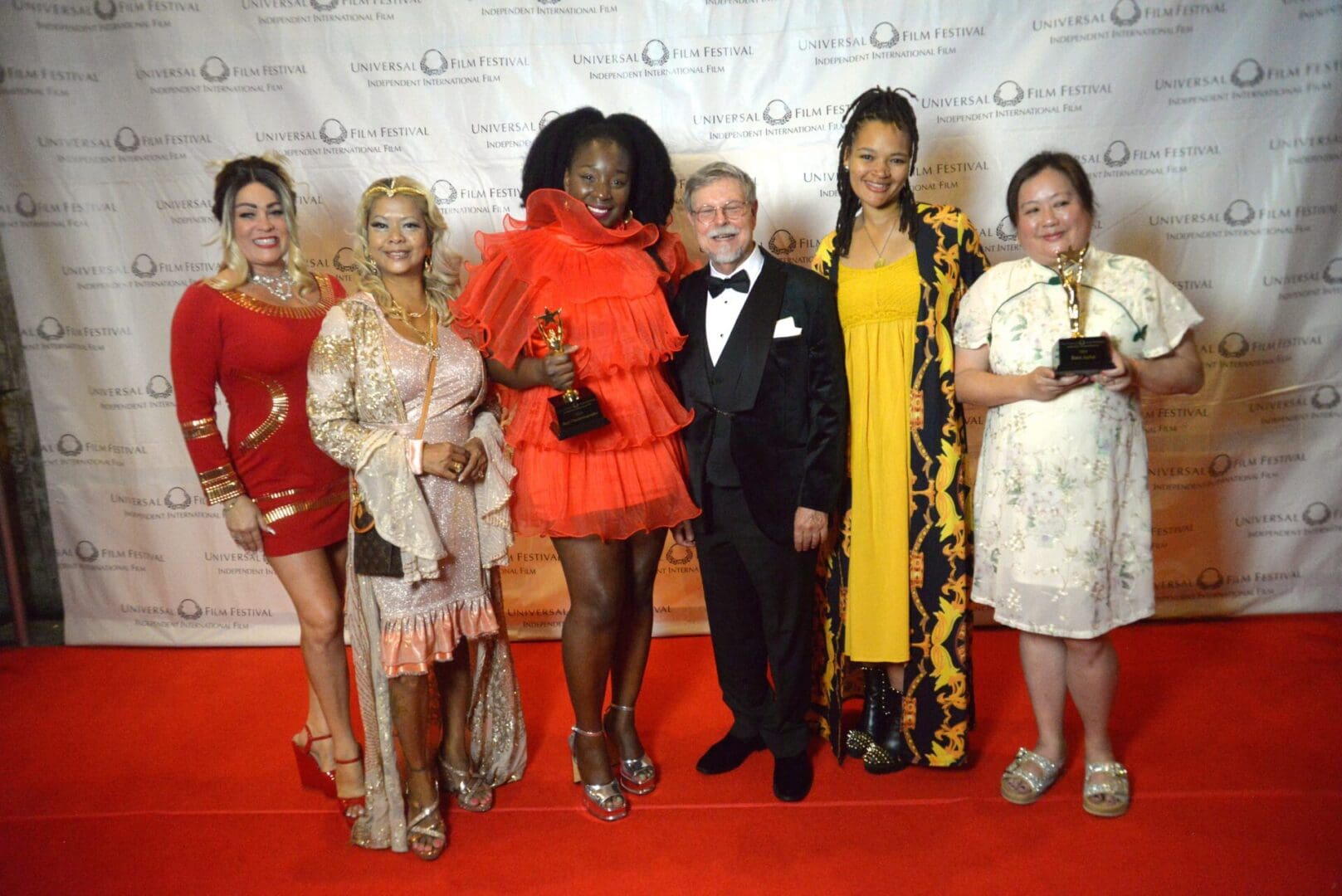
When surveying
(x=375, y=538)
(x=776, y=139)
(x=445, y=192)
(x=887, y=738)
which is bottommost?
(x=887, y=738)

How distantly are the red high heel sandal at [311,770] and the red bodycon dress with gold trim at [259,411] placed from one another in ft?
2.25

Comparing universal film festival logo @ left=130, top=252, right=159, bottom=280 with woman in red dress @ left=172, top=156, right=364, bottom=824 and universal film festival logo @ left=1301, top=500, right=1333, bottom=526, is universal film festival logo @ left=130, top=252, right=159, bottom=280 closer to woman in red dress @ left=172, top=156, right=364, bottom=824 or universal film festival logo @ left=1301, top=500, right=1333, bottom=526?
woman in red dress @ left=172, top=156, right=364, bottom=824

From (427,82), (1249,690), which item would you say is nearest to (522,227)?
(427,82)

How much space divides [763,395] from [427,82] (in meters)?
2.26

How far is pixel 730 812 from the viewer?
2.67 m

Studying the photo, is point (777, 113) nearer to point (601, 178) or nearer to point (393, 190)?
point (601, 178)

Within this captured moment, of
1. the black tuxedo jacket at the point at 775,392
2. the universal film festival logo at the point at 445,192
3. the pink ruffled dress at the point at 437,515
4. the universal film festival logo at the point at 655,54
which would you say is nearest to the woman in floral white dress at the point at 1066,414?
the black tuxedo jacket at the point at 775,392

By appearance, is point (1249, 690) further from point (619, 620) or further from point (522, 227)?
point (522, 227)

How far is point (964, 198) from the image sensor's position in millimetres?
3697

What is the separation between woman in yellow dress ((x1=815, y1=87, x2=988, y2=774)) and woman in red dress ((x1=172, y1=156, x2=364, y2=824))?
1.56 metres

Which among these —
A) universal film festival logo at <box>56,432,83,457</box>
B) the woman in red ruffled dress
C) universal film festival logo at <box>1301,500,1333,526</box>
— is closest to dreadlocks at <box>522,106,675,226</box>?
the woman in red ruffled dress

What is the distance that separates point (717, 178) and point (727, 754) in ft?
5.98

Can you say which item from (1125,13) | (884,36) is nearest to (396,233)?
(884,36)

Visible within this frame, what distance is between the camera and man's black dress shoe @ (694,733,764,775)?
2875 mm
